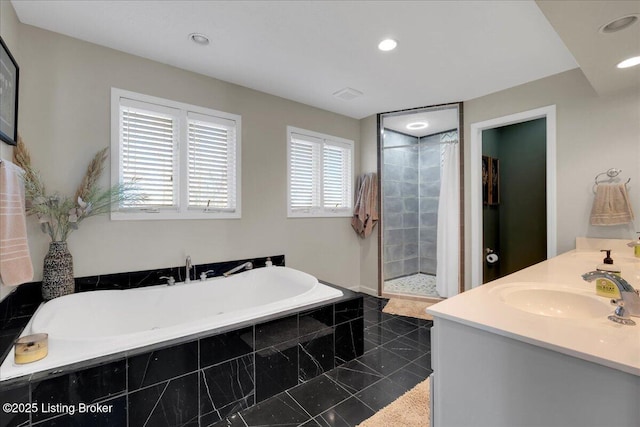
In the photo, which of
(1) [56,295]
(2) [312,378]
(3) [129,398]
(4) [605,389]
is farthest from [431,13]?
(1) [56,295]

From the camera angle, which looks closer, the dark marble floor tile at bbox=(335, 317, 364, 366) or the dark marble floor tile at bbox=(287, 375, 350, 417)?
the dark marble floor tile at bbox=(287, 375, 350, 417)

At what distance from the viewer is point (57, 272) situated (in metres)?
1.99

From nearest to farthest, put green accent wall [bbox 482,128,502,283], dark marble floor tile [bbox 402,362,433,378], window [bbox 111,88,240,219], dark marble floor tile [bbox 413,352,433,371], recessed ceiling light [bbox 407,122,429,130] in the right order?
dark marble floor tile [bbox 402,362,433,378] → dark marble floor tile [bbox 413,352,433,371] → window [bbox 111,88,240,219] → green accent wall [bbox 482,128,502,283] → recessed ceiling light [bbox 407,122,429,130]

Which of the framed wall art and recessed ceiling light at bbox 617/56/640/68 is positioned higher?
recessed ceiling light at bbox 617/56/640/68

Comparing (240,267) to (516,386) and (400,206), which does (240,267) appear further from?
(400,206)

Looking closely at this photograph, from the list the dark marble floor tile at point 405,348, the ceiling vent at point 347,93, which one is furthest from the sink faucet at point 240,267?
the ceiling vent at point 347,93

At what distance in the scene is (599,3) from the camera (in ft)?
4.05

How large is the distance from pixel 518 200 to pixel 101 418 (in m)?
4.55

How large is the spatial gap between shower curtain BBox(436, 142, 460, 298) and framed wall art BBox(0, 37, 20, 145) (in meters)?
3.96

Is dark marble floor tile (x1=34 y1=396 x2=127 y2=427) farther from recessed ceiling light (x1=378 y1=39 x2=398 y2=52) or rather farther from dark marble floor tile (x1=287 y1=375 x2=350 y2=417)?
recessed ceiling light (x1=378 y1=39 x2=398 y2=52)

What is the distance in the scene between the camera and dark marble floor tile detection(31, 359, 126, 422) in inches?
47.3

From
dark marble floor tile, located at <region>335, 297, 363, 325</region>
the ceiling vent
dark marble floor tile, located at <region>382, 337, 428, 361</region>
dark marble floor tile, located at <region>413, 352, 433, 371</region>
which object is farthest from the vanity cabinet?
the ceiling vent

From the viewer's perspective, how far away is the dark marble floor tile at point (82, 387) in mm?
1200

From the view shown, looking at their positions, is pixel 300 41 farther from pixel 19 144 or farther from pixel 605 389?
pixel 605 389
